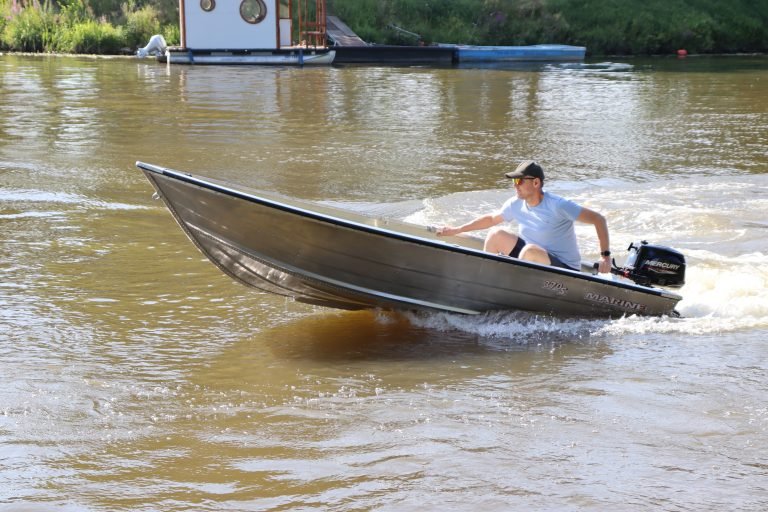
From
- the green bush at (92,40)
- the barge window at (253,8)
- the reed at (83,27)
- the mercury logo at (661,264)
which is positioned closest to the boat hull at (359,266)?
the mercury logo at (661,264)

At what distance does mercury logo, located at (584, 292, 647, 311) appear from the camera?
308 inches

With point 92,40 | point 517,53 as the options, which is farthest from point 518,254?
point 92,40

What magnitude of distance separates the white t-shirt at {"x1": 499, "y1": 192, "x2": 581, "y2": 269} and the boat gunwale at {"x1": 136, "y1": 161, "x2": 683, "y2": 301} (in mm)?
202

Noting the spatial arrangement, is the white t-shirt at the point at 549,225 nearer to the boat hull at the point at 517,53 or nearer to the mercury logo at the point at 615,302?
the mercury logo at the point at 615,302

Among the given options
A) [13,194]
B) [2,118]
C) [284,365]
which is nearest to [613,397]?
[284,365]

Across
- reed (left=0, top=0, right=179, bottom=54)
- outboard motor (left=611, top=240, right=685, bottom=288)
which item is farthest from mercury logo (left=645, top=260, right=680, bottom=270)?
reed (left=0, top=0, right=179, bottom=54)

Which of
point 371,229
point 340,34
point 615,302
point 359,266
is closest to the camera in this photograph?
point 371,229

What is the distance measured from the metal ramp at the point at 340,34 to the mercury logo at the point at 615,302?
29.5m

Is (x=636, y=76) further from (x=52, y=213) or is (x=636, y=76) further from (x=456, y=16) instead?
(x=52, y=213)

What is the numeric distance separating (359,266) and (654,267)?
2.29 m

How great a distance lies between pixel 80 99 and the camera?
2280 centimetres

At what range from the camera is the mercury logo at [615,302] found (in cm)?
782

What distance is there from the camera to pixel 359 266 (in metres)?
7.47

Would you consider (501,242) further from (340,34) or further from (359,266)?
(340,34)
